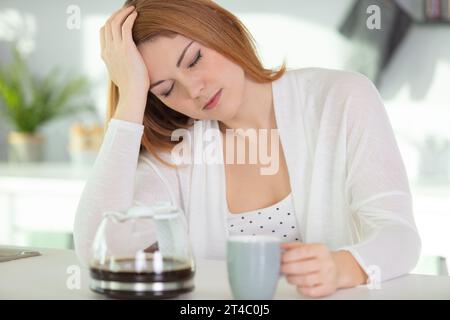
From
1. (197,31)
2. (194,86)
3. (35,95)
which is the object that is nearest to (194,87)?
(194,86)

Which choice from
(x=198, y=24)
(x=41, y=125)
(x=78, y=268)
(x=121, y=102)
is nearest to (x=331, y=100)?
(x=198, y=24)

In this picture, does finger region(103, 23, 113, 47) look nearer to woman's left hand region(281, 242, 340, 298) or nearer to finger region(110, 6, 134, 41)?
finger region(110, 6, 134, 41)

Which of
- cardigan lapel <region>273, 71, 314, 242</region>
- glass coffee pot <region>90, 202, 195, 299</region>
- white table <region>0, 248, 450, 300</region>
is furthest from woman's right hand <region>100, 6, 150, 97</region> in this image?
glass coffee pot <region>90, 202, 195, 299</region>

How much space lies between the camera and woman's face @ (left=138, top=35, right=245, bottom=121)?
5.40 feet

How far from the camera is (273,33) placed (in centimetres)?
371

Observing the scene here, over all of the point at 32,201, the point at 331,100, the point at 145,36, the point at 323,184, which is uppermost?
the point at 145,36

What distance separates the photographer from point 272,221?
1.80 m

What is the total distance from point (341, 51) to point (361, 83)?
190 centimetres

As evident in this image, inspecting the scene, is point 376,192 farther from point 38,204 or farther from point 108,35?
point 38,204

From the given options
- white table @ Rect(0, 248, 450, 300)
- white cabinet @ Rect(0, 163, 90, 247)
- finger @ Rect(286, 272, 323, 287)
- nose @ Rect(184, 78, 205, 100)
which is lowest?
white cabinet @ Rect(0, 163, 90, 247)

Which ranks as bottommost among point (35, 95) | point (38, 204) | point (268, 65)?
point (38, 204)

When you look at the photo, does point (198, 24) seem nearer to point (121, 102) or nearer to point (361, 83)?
point (121, 102)

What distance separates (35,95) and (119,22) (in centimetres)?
248

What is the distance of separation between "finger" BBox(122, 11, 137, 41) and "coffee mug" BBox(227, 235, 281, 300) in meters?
0.77
